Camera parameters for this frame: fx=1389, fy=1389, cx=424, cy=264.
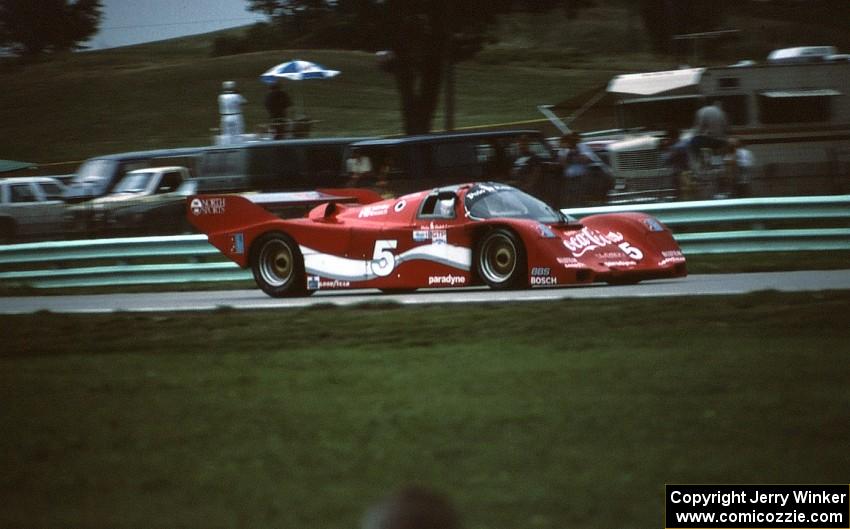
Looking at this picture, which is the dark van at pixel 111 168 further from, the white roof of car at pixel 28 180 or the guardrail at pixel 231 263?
the guardrail at pixel 231 263

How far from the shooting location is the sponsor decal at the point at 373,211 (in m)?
13.4

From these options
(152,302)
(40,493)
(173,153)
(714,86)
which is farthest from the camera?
(173,153)

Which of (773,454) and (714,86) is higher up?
(714,86)

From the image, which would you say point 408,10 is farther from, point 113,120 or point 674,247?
point 113,120

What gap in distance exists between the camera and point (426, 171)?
18.1 metres

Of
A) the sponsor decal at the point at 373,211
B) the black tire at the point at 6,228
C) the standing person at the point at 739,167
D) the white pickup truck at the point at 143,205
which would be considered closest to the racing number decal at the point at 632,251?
the sponsor decal at the point at 373,211

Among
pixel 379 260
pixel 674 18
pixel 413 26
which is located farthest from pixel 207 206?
pixel 674 18

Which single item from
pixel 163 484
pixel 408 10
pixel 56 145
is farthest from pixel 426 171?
pixel 56 145

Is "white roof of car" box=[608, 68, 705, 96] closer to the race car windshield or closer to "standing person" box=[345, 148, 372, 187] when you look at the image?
"standing person" box=[345, 148, 372, 187]

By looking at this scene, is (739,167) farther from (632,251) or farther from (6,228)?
(6,228)

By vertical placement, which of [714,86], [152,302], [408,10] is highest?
[408,10]

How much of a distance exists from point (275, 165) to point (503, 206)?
9.03 meters

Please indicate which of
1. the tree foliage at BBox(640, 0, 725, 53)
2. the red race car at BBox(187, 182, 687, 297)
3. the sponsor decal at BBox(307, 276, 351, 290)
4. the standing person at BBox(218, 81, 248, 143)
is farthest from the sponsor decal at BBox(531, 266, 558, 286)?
the tree foliage at BBox(640, 0, 725, 53)

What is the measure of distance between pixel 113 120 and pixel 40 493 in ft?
149
